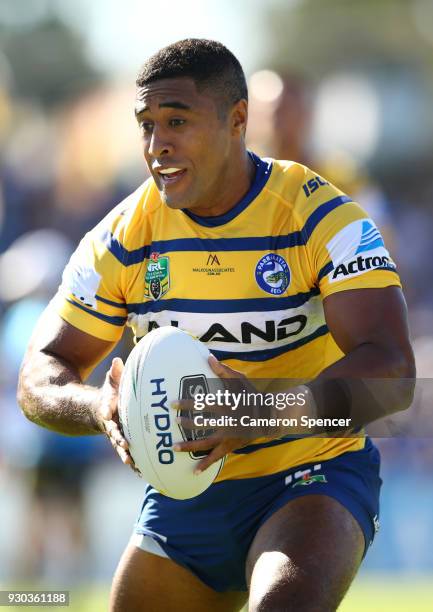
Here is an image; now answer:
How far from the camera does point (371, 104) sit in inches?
763

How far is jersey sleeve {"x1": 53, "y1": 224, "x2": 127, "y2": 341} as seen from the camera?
16.6ft

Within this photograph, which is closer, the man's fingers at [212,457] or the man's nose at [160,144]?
the man's fingers at [212,457]

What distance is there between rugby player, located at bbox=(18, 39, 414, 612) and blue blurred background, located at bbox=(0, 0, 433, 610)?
3.14 meters

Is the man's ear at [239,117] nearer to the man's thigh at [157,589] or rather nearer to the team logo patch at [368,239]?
the team logo patch at [368,239]

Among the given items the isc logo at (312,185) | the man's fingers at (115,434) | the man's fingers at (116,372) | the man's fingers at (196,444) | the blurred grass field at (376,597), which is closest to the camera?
the man's fingers at (196,444)

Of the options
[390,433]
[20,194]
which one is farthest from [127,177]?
[390,433]

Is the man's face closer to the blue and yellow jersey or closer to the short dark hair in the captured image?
the short dark hair

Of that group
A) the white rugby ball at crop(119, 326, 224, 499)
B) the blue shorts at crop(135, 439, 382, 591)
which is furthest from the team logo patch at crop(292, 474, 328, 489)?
the white rugby ball at crop(119, 326, 224, 499)

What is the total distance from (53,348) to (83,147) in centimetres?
805

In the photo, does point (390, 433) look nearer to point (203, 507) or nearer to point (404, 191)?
point (203, 507)

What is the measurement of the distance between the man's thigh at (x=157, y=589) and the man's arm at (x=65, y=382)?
60cm

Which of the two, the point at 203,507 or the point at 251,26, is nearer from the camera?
the point at 203,507

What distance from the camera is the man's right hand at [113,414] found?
4.45 metres

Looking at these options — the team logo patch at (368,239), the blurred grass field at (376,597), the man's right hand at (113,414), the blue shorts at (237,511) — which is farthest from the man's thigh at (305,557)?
the blurred grass field at (376,597)
